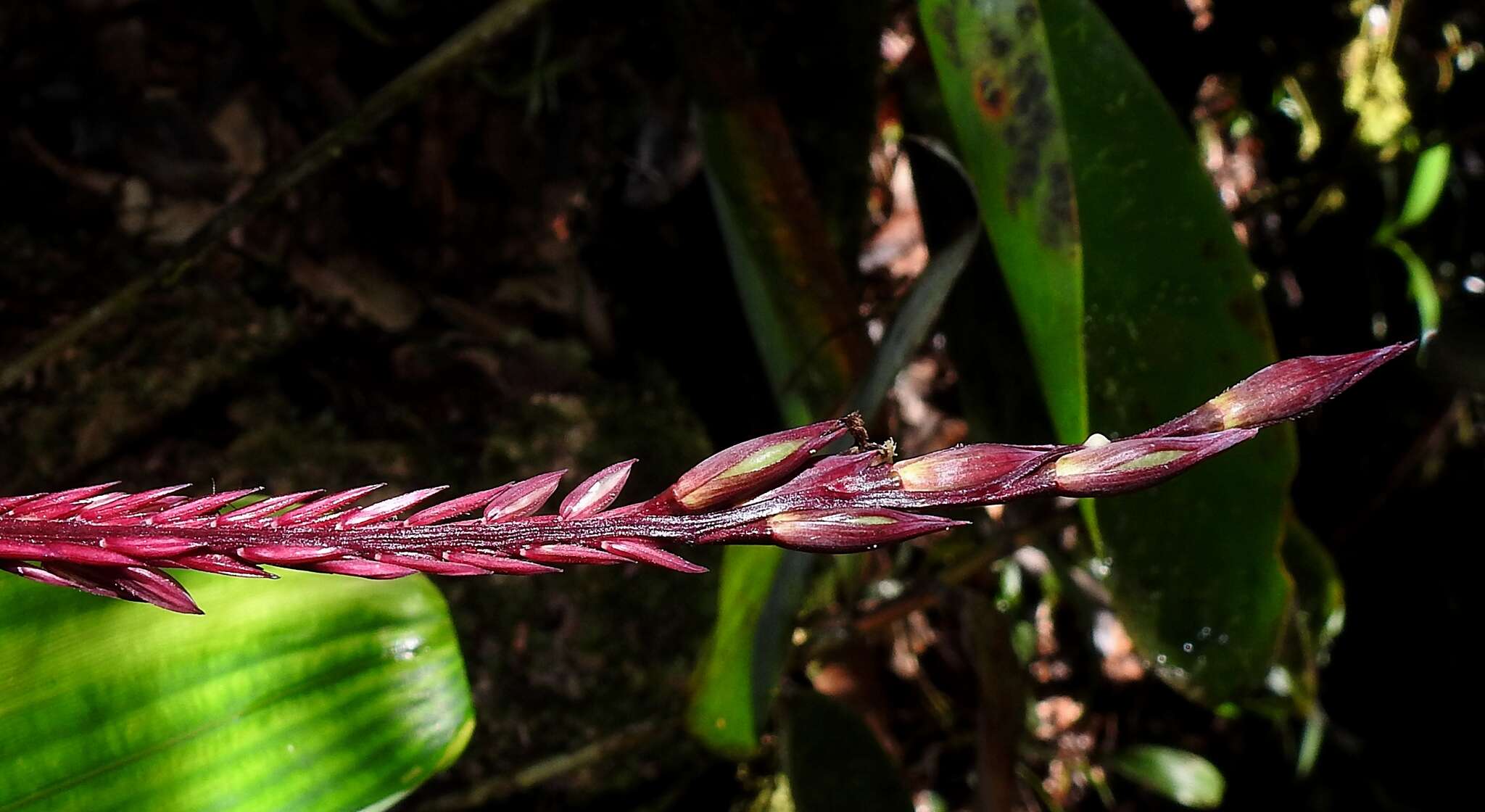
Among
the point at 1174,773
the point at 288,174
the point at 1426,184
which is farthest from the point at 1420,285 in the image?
the point at 288,174

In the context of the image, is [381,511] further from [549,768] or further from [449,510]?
[549,768]

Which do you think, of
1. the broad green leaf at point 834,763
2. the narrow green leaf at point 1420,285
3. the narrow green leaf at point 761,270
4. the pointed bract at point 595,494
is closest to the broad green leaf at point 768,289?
the narrow green leaf at point 761,270

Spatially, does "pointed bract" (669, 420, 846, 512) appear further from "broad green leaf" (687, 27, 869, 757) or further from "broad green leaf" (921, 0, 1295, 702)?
"broad green leaf" (687, 27, 869, 757)

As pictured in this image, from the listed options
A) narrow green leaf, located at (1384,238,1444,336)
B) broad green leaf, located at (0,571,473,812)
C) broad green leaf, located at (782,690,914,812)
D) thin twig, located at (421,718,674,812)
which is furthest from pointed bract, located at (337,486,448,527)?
narrow green leaf, located at (1384,238,1444,336)

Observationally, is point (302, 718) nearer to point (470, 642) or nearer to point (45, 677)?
point (45, 677)

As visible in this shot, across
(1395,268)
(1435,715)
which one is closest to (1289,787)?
(1435,715)

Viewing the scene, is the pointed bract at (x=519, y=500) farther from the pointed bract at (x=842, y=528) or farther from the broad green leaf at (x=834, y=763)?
the broad green leaf at (x=834, y=763)
